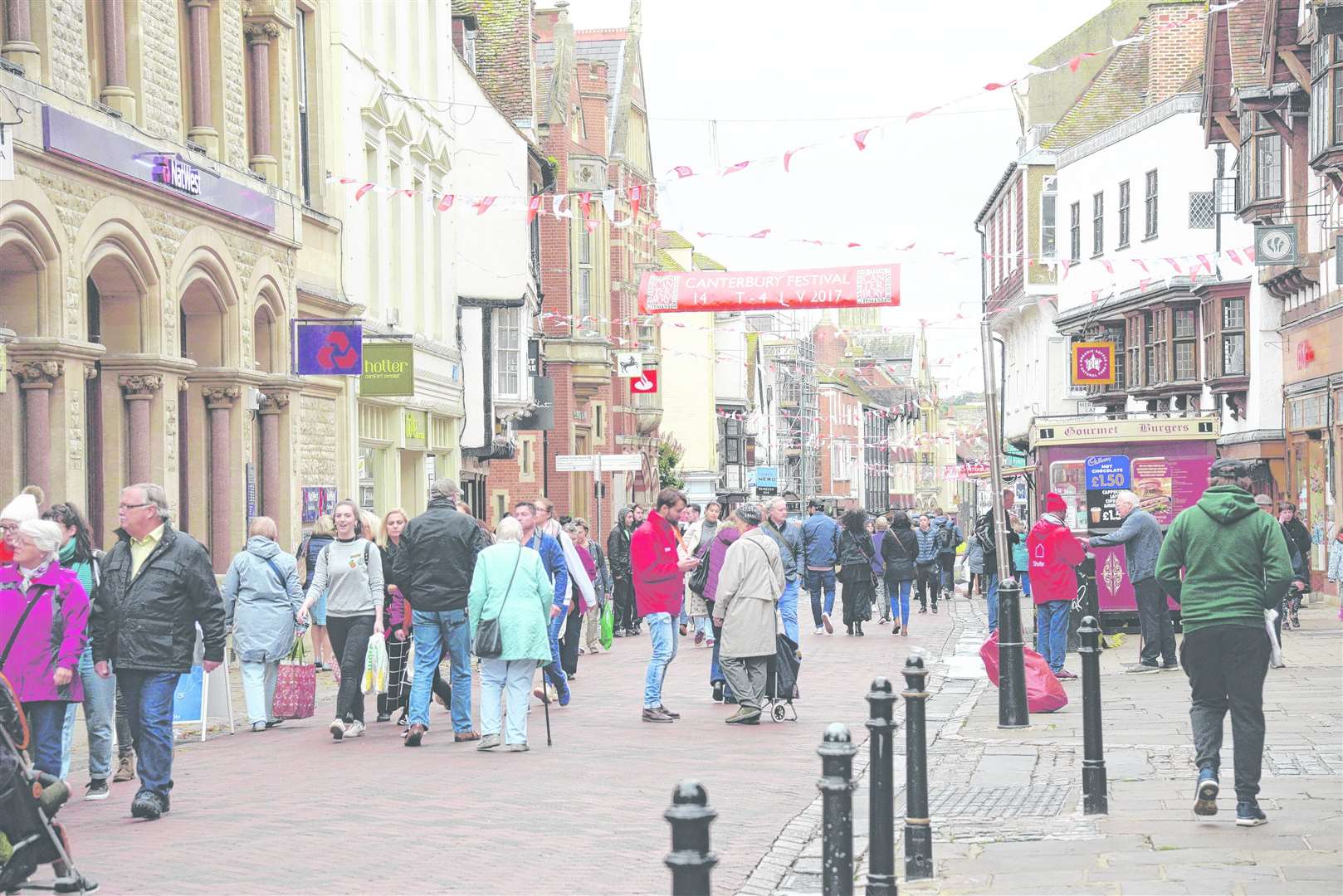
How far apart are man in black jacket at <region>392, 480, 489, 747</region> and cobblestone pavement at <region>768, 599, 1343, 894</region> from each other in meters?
3.34

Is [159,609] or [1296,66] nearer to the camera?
[159,609]

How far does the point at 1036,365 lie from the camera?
174ft

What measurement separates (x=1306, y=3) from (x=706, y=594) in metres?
15.6

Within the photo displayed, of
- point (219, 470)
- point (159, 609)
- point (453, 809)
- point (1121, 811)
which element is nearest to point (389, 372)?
point (219, 470)

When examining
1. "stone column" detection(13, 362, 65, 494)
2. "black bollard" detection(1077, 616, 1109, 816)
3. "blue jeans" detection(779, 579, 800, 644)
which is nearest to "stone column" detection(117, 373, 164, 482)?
"stone column" detection(13, 362, 65, 494)

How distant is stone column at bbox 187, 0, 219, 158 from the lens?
68.8 feet

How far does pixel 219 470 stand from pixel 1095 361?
24.6m

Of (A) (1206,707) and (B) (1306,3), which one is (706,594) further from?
(B) (1306,3)

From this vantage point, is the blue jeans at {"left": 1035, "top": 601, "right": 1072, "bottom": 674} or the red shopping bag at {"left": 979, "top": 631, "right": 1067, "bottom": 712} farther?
the blue jeans at {"left": 1035, "top": 601, "right": 1072, "bottom": 674}

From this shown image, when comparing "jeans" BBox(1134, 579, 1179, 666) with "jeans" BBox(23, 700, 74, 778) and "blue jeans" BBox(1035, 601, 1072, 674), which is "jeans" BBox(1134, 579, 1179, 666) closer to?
"blue jeans" BBox(1035, 601, 1072, 674)

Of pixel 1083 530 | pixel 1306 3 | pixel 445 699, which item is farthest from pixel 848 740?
pixel 1306 3

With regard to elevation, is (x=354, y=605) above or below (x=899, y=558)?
above

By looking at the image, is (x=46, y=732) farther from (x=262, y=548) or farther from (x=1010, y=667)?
(x=1010, y=667)

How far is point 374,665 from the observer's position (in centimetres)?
1417
